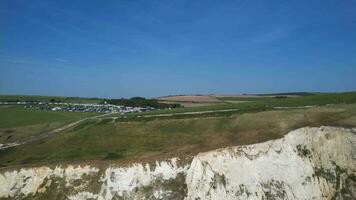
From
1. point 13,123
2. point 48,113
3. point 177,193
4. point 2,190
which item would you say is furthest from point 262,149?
point 48,113

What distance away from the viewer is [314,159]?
4353cm

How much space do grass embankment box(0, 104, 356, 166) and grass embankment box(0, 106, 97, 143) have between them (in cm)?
1092

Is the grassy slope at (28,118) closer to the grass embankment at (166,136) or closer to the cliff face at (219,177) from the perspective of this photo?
the grass embankment at (166,136)

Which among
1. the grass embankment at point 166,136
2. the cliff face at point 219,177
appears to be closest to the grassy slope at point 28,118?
the grass embankment at point 166,136

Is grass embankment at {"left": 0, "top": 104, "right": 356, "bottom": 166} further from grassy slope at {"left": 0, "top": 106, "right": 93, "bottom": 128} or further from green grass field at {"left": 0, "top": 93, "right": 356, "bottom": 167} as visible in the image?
grassy slope at {"left": 0, "top": 106, "right": 93, "bottom": 128}

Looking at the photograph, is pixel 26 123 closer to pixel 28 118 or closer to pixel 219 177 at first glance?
pixel 28 118

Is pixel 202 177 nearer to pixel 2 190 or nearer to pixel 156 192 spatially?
pixel 156 192

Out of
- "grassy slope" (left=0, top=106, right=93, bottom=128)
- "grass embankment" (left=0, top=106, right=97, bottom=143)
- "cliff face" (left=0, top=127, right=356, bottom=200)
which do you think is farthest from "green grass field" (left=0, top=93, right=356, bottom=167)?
"grassy slope" (left=0, top=106, right=93, bottom=128)

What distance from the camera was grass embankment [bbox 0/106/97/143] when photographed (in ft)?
233

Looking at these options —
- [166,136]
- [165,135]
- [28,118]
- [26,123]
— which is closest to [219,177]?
[166,136]

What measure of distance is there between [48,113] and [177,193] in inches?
2997

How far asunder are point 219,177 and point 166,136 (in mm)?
16588

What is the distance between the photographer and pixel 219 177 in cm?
4134

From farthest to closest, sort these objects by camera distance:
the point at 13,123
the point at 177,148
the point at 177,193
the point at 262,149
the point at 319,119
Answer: the point at 13,123 → the point at 319,119 → the point at 177,148 → the point at 262,149 → the point at 177,193
